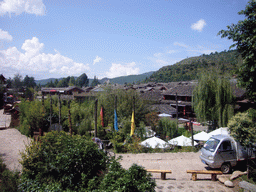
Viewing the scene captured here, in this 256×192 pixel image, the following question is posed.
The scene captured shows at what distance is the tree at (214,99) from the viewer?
18.2 metres

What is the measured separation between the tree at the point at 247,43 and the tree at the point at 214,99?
28.8 feet

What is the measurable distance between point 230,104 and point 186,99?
20662mm

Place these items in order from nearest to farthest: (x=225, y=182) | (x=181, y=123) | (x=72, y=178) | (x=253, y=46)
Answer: (x=72, y=178) < (x=225, y=182) < (x=253, y=46) < (x=181, y=123)

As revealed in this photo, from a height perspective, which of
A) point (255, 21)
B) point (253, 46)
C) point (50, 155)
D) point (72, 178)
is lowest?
point (72, 178)

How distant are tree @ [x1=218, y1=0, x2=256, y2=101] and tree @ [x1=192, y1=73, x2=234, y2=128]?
8.78m

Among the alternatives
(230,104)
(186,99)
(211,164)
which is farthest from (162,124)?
(186,99)

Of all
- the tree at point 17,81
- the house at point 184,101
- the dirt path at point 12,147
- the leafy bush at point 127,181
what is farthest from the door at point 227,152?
the tree at point 17,81

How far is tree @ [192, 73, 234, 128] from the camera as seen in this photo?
715 inches

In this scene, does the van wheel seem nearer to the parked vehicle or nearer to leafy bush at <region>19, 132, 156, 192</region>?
the parked vehicle

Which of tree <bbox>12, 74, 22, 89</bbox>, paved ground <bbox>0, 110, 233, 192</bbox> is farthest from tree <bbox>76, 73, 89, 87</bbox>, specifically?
paved ground <bbox>0, 110, 233, 192</bbox>

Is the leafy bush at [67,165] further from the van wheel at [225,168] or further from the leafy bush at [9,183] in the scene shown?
the van wheel at [225,168]

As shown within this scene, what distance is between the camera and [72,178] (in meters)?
4.84

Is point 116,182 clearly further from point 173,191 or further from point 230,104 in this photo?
point 230,104

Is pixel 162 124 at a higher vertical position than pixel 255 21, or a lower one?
lower
